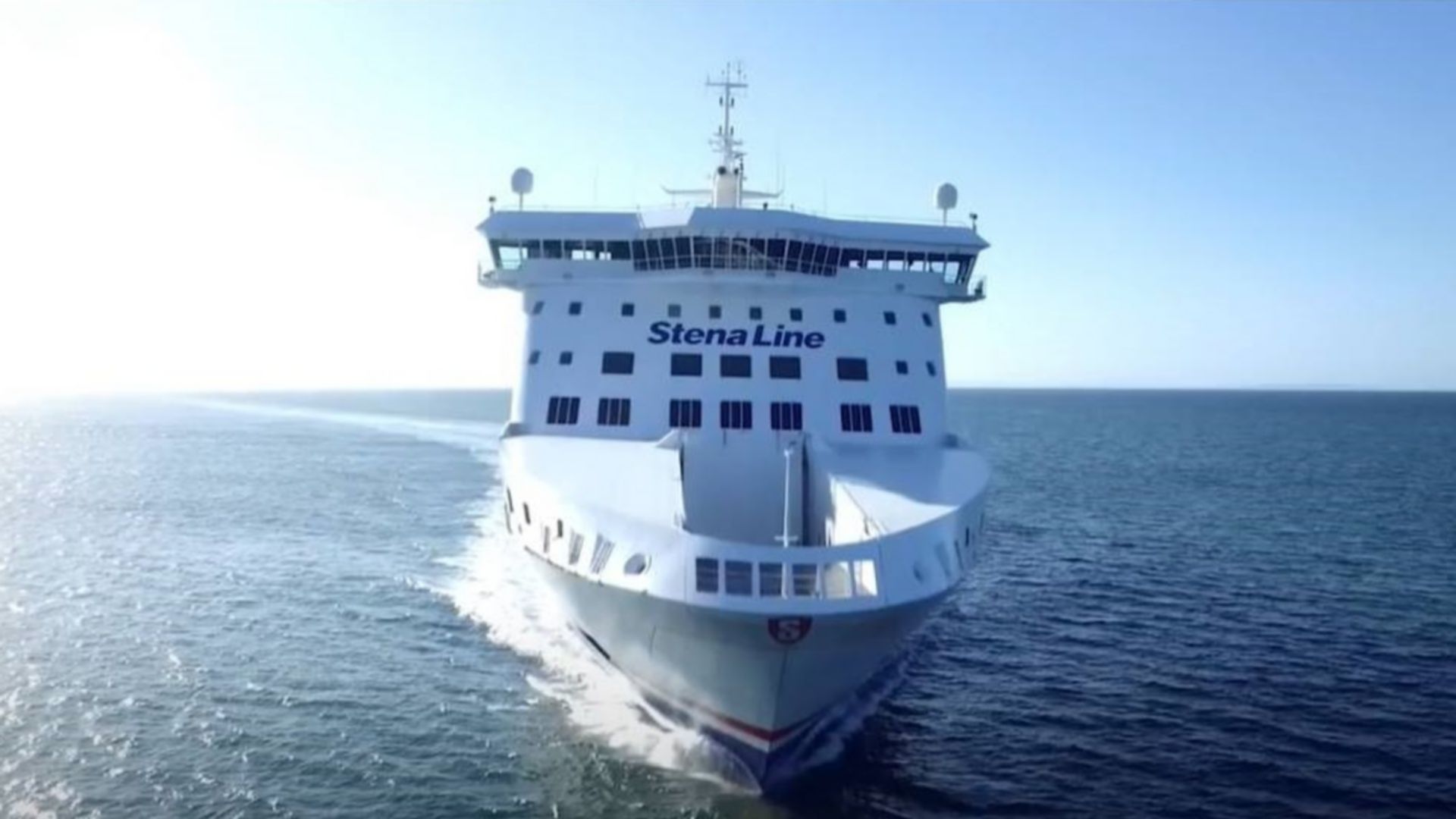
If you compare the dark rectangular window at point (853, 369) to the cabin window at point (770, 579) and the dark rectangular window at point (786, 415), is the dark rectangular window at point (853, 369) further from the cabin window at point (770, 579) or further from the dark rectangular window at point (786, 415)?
the cabin window at point (770, 579)

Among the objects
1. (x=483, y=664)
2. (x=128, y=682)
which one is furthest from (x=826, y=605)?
(x=128, y=682)

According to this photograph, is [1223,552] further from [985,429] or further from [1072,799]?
[985,429]

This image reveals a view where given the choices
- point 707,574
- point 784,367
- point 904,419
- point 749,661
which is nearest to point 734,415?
point 784,367

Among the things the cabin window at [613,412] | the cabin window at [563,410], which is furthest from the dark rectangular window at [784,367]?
the cabin window at [563,410]

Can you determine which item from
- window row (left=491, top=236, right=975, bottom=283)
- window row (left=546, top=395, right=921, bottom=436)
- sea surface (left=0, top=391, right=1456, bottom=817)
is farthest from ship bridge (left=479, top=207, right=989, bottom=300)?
sea surface (left=0, top=391, right=1456, bottom=817)

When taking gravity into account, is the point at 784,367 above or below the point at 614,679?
above

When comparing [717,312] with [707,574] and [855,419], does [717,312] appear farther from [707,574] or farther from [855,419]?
[707,574]
